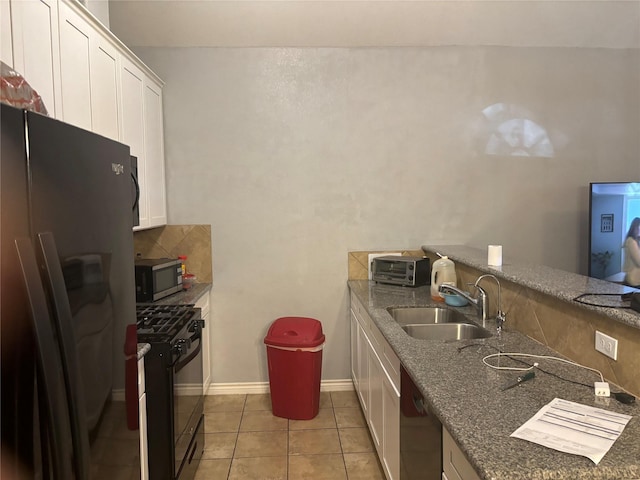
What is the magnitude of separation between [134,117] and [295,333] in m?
1.84

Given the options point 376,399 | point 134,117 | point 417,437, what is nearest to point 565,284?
point 417,437

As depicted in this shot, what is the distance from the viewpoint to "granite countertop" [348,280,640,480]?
46.6 inches

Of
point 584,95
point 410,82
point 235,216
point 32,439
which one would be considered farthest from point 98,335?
point 584,95

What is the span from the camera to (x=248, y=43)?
3.71 meters

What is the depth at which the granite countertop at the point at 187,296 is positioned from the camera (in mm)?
3193

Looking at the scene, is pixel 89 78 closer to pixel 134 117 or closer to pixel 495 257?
pixel 134 117

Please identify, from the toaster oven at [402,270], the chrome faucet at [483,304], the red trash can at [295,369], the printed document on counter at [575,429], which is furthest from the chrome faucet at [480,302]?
the red trash can at [295,369]

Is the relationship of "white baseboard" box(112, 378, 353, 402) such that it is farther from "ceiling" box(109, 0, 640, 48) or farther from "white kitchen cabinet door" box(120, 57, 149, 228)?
"ceiling" box(109, 0, 640, 48)

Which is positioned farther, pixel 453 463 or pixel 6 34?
pixel 6 34

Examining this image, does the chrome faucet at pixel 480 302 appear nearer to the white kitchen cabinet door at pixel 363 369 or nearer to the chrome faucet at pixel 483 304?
the chrome faucet at pixel 483 304

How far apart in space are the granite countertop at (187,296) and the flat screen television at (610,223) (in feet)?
9.66

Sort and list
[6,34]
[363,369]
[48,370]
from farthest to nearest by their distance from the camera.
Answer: [363,369] < [6,34] < [48,370]

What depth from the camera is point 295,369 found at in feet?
11.2

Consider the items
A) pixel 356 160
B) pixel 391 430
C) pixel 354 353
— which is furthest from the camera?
pixel 356 160
